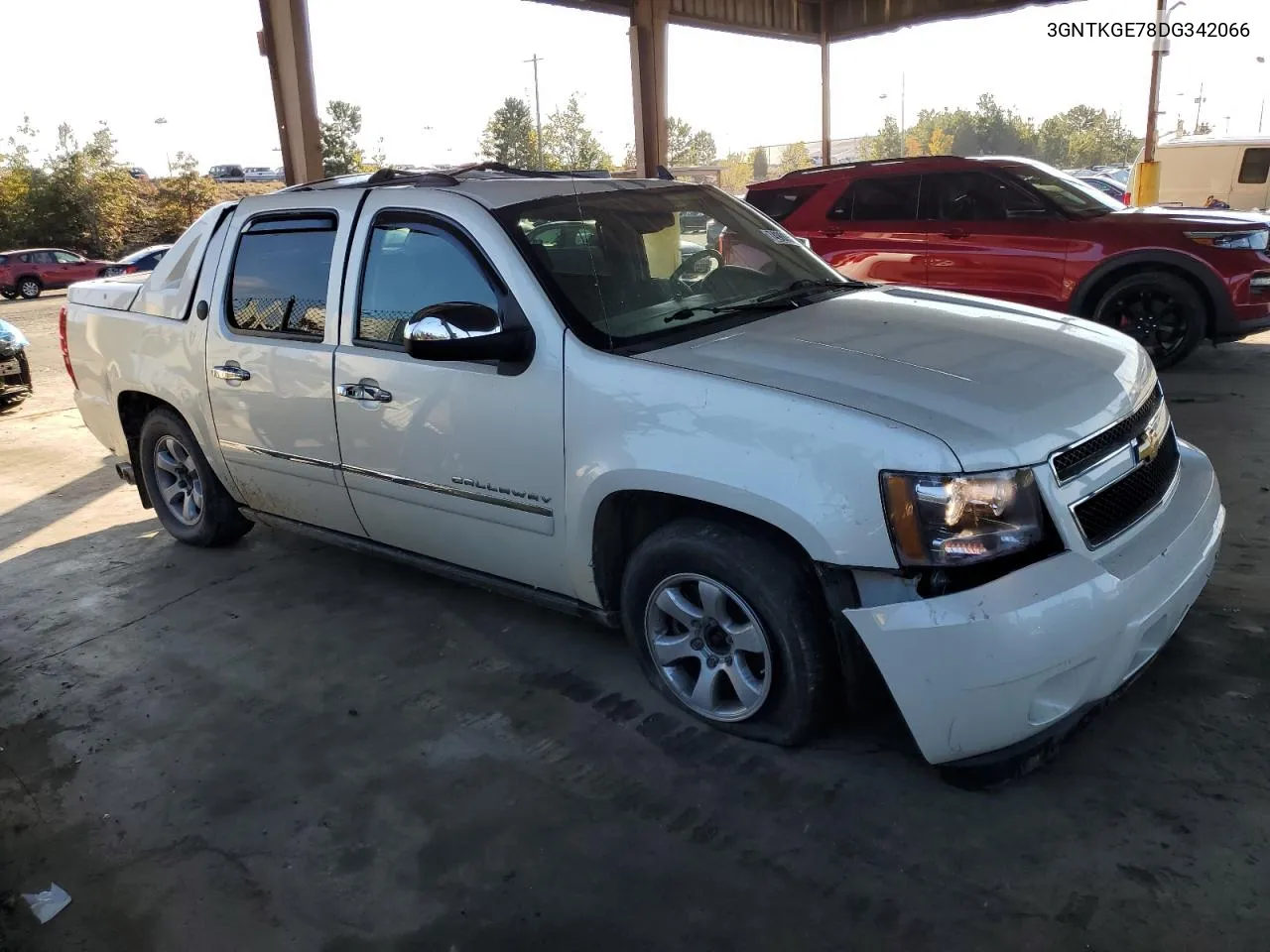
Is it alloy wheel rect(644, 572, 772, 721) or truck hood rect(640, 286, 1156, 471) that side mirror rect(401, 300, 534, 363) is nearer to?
truck hood rect(640, 286, 1156, 471)

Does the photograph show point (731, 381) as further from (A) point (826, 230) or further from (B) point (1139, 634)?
(A) point (826, 230)

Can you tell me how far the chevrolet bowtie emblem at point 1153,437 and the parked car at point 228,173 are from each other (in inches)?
2511

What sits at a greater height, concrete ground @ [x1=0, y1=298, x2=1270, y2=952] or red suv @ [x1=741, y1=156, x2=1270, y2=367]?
red suv @ [x1=741, y1=156, x2=1270, y2=367]

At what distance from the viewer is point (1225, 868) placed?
238 centimetres

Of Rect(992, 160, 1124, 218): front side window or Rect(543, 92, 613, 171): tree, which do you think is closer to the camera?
Rect(992, 160, 1124, 218): front side window

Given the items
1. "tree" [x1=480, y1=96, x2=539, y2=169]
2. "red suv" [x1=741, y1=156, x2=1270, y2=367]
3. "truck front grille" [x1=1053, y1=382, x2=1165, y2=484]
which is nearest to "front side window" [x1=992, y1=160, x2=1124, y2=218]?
"red suv" [x1=741, y1=156, x2=1270, y2=367]

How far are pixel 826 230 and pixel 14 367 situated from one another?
7878 millimetres

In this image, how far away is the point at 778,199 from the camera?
9250mm

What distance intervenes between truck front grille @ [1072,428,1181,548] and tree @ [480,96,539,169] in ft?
113

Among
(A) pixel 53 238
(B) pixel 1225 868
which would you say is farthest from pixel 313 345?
(A) pixel 53 238

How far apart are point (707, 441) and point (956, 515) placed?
2.29 feet

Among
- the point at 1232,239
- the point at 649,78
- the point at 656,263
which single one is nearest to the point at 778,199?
the point at 649,78

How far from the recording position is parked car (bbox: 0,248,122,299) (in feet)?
86.1

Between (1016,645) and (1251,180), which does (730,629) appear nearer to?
(1016,645)
